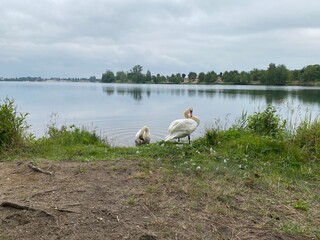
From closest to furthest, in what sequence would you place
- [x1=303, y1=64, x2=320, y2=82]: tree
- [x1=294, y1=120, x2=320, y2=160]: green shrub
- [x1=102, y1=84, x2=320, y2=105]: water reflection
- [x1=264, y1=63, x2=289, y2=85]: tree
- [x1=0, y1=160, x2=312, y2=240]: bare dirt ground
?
[x1=0, y1=160, x2=312, y2=240]: bare dirt ground → [x1=294, y1=120, x2=320, y2=160]: green shrub → [x1=102, y1=84, x2=320, y2=105]: water reflection → [x1=303, y1=64, x2=320, y2=82]: tree → [x1=264, y1=63, x2=289, y2=85]: tree

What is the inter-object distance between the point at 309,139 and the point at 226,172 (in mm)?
3081

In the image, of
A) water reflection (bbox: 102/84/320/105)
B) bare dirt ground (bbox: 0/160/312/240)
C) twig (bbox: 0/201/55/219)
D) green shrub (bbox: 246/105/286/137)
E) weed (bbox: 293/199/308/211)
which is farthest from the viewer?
water reflection (bbox: 102/84/320/105)

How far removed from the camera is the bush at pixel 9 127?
7.02 m

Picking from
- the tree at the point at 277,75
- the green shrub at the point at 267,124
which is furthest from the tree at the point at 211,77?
the green shrub at the point at 267,124

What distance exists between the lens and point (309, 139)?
7.42 meters

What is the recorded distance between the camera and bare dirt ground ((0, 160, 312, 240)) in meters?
3.25

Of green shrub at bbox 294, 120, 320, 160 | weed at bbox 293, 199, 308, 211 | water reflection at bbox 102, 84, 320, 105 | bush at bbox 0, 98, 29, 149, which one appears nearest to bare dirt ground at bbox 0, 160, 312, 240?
weed at bbox 293, 199, 308, 211

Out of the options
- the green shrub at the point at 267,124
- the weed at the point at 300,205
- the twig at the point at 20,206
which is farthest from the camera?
the green shrub at the point at 267,124

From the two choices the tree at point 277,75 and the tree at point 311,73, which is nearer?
the tree at point 311,73

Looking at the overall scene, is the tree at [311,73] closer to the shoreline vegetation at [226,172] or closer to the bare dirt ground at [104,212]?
the shoreline vegetation at [226,172]

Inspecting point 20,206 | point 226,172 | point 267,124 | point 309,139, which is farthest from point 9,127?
point 309,139

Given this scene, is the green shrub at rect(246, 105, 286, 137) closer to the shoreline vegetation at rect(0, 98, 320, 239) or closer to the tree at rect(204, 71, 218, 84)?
the shoreline vegetation at rect(0, 98, 320, 239)

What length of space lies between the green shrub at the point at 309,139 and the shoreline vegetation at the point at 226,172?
2cm

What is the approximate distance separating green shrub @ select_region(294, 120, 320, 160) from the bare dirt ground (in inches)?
151
